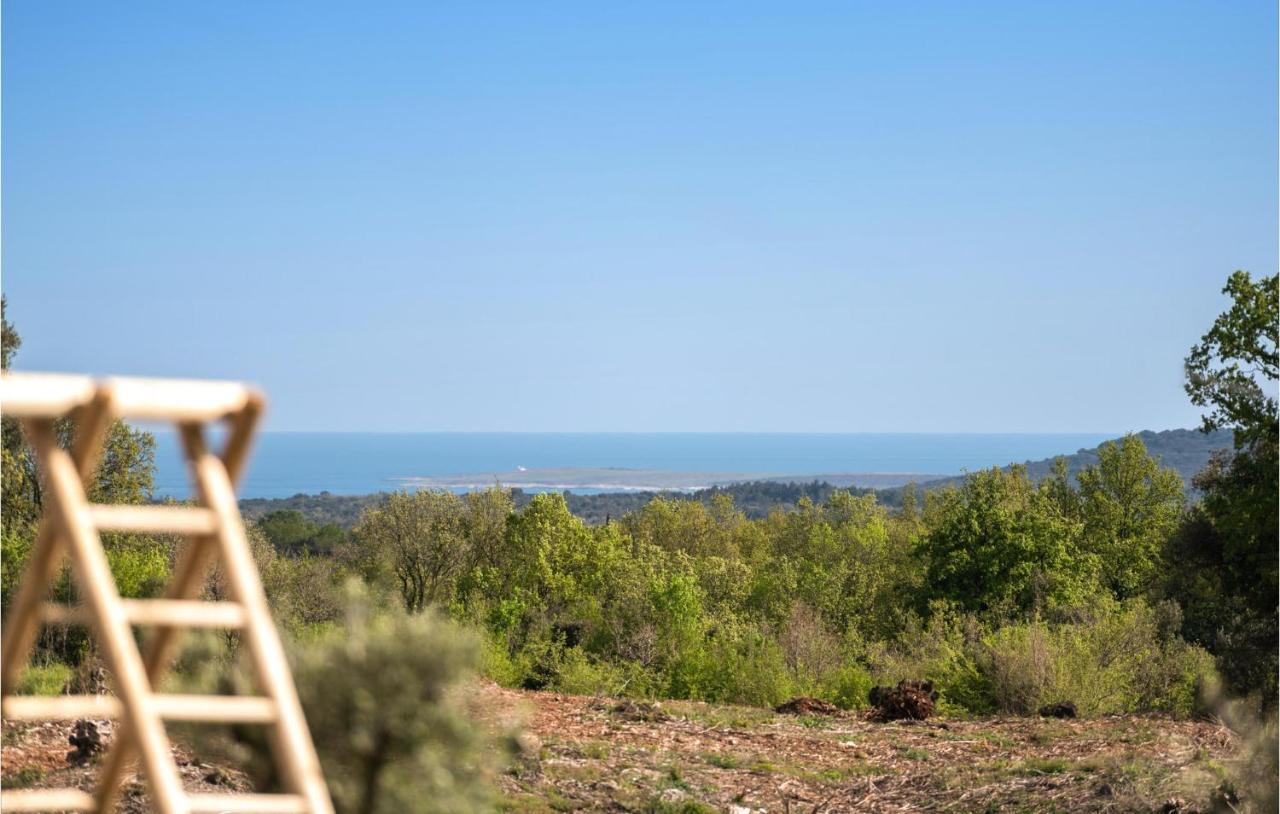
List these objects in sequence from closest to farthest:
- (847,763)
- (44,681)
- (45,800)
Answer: (45,800), (847,763), (44,681)

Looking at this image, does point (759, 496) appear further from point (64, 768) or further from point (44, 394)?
point (44, 394)

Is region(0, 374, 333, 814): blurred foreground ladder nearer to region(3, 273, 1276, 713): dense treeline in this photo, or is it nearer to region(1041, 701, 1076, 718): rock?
region(3, 273, 1276, 713): dense treeline

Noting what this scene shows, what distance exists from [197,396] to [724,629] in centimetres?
3067

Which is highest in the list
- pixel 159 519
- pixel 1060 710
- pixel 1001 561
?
pixel 159 519

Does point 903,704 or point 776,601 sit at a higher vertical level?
point 903,704

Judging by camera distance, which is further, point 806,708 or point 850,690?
point 850,690

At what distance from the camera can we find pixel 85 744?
10867mm

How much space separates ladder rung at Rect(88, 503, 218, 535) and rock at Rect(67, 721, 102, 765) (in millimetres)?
9000

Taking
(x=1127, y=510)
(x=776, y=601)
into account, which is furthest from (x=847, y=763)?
(x=1127, y=510)

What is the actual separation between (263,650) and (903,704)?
55.3 ft

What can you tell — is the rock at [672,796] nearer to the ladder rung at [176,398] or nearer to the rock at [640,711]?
the rock at [640,711]

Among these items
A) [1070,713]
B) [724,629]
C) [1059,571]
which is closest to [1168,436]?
[1059,571]

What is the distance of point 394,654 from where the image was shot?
169 inches

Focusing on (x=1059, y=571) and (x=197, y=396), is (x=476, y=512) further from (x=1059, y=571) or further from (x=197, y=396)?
(x=197, y=396)
